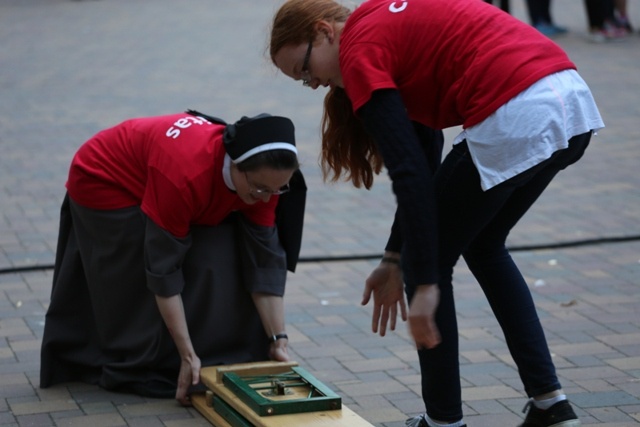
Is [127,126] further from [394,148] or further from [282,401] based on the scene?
[394,148]

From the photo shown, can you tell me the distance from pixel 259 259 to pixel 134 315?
0.44 m

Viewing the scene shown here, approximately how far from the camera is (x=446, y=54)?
265cm

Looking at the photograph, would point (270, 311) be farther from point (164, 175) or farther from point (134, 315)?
point (164, 175)

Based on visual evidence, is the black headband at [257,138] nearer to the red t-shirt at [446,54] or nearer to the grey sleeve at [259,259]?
the grey sleeve at [259,259]

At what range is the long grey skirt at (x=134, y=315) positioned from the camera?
3605mm

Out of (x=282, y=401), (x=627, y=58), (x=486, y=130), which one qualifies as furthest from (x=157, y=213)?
(x=627, y=58)

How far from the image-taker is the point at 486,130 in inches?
104

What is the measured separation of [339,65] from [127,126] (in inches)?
46.7

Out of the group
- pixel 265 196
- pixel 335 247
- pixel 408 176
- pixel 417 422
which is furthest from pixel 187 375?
pixel 335 247

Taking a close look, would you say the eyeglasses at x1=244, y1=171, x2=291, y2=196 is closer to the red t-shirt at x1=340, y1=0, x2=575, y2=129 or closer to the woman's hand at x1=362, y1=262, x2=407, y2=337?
the woman's hand at x1=362, y1=262, x2=407, y2=337

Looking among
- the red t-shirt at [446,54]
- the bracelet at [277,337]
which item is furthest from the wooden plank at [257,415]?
the red t-shirt at [446,54]

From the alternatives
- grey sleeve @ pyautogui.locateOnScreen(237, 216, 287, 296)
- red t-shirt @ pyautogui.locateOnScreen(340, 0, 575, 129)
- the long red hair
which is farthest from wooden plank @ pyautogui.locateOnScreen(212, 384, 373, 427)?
red t-shirt @ pyautogui.locateOnScreen(340, 0, 575, 129)

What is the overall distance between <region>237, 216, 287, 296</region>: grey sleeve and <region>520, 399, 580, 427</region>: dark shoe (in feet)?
3.20

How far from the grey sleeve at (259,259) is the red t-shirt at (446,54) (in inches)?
42.1
